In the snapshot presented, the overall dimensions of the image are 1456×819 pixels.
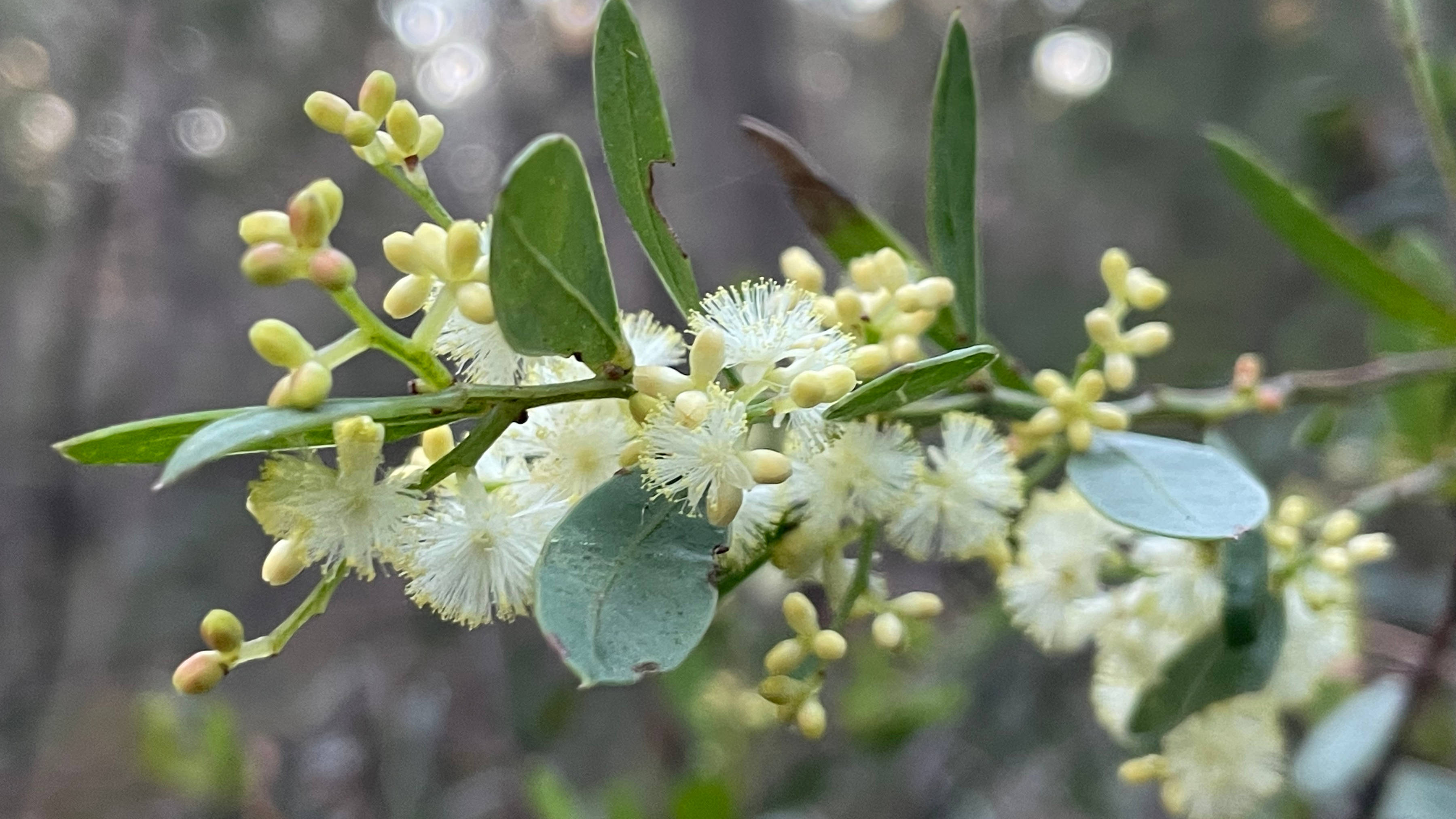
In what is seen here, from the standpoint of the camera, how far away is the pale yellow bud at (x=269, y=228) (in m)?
0.48

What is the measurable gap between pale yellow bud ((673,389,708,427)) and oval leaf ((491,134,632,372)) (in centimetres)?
5

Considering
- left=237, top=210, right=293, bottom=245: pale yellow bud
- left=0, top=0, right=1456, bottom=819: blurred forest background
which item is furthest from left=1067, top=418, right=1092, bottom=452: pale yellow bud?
left=0, top=0, right=1456, bottom=819: blurred forest background

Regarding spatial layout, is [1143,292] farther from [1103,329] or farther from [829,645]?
[829,645]

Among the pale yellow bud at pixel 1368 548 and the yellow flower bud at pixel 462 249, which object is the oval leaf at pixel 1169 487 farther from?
the yellow flower bud at pixel 462 249

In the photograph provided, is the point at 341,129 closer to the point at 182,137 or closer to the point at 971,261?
the point at 971,261

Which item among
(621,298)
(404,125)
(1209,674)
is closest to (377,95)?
(404,125)

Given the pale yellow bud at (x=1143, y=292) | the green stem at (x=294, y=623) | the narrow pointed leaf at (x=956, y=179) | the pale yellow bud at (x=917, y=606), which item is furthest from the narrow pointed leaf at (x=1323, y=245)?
the green stem at (x=294, y=623)

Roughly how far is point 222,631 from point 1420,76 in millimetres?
1172

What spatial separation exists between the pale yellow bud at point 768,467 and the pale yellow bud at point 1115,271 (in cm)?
42

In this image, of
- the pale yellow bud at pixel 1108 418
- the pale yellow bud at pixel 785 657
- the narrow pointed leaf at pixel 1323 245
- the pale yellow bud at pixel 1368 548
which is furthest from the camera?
the narrow pointed leaf at pixel 1323 245

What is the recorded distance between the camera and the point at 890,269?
A: 2.29ft

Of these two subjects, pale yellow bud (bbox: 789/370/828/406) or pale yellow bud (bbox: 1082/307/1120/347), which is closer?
pale yellow bud (bbox: 789/370/828/406)

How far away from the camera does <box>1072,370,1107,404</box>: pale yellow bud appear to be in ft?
2.47

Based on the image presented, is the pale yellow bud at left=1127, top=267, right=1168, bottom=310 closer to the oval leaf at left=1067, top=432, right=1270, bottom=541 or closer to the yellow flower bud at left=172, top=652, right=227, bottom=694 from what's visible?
the oval leaf at left=1067, top=432, right=1270, bottom=541
